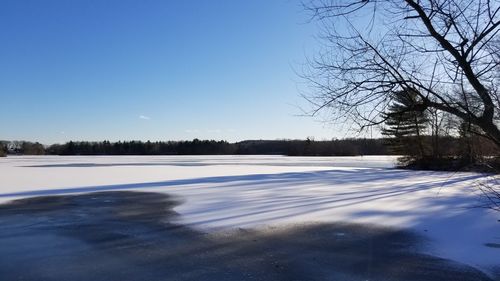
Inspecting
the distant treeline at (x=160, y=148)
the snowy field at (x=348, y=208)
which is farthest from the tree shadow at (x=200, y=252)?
the distant treeline at (x=160, y=148)

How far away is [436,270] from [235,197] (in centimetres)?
722

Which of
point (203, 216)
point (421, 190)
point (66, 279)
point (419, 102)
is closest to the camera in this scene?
point (419, 102)

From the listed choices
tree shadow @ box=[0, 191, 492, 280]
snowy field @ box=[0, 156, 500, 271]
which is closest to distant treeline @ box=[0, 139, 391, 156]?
snowy field @ box=[0, 156, 500, 271]

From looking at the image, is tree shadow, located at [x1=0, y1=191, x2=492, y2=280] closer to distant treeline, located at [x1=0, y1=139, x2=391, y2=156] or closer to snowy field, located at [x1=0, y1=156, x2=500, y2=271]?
snowy field, located at [x1=0, y1=156, x2=500, y2=271]

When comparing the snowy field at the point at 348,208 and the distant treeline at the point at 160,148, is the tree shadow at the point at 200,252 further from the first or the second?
the distant treeline at the point at 160,148

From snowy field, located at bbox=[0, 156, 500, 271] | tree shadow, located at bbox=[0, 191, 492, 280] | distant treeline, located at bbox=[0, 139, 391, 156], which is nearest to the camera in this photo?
tree shadow, located at bbox=[0, 191, 492, 280]

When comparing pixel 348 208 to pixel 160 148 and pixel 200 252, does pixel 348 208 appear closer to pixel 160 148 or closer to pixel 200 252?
pixel 200 252

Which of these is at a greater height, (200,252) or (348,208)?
(348,208)

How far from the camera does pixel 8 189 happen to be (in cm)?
1528

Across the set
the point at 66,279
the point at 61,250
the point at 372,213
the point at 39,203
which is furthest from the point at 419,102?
the point at 39,203

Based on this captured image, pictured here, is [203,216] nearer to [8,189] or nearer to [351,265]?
[351,265]

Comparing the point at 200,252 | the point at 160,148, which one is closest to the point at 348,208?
the point at 200,252

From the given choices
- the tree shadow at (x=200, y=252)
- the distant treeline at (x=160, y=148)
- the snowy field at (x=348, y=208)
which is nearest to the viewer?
the tree shadow at (x=200, y=252)

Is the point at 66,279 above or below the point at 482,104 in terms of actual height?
below
